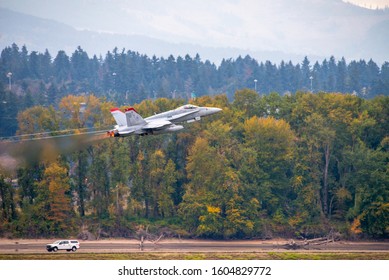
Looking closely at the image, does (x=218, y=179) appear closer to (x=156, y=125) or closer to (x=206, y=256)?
(x=206, y=256)

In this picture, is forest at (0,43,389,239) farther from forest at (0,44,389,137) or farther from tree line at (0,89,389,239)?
forest at (0,44,389,137)

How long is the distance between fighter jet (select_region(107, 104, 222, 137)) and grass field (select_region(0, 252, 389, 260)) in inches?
408

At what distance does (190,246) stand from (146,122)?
15739 millimetres

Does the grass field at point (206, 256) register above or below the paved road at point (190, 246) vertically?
above

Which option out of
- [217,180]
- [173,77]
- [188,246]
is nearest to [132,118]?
[188,246]

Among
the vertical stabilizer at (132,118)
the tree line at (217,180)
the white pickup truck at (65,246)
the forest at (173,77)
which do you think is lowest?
the white pickup truck at (65,246)

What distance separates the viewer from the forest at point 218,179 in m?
80.1

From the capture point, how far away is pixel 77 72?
186 meters

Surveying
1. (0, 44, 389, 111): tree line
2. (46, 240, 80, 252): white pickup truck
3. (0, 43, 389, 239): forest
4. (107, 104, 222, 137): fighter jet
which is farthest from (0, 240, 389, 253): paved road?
(0, 44, 389, 111): tree line

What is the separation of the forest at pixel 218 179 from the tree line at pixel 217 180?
12 cm

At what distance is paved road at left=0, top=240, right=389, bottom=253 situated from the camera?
72438 mm

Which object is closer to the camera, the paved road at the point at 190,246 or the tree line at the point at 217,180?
the paved road at the point at 190,246

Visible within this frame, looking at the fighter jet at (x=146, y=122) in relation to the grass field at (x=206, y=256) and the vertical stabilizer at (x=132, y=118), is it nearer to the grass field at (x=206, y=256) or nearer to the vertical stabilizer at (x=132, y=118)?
the vertical stabilizer at (x=132, y=118)

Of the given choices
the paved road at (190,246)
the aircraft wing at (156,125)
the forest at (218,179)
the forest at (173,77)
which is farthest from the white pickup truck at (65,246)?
the forest at (173,77)
